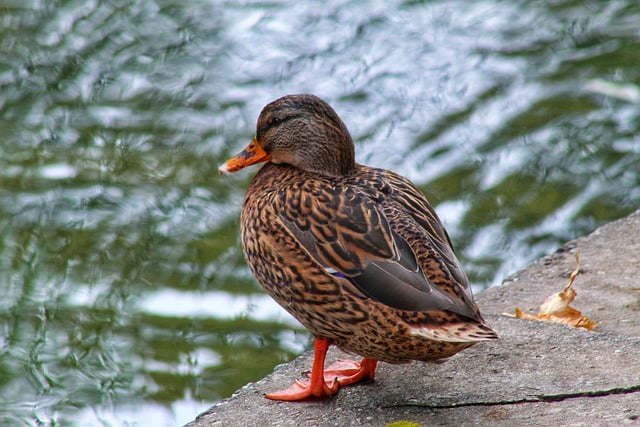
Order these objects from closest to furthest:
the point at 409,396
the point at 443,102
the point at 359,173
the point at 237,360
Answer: the point at 409,396 → the point at 359,173 → the point at 237,360 → the point at 443,102

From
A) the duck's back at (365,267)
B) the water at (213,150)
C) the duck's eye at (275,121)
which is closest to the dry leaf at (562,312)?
the duck's back at (365,267)

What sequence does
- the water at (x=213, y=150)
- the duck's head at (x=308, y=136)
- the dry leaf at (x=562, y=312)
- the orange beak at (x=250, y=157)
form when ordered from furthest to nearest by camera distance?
the water at (x=213, y=150) < the dry leaf at (x=562, y=312) < the orange beak at (x=250, y=157) < the duck's head at (x=308, y=136)

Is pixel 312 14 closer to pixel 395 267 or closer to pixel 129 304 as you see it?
pixel 129 304

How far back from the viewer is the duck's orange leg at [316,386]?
4.19 meters

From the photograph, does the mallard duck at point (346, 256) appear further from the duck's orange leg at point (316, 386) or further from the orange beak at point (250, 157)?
the orange beak at point (250, 157)

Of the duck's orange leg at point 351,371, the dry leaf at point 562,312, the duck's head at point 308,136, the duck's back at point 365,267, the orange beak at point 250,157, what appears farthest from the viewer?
the dry leaf at point 562,312

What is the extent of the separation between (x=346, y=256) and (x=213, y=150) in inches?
142

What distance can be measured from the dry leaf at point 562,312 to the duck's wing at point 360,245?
112 cm

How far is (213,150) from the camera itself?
7.36m

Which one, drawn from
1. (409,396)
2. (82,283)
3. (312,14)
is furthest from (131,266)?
(312,14)

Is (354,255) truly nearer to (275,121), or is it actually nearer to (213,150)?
(275,121)

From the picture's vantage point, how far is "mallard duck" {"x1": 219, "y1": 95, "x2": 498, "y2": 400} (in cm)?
380

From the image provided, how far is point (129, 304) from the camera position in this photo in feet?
19.4

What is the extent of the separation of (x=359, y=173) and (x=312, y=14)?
5.08m
